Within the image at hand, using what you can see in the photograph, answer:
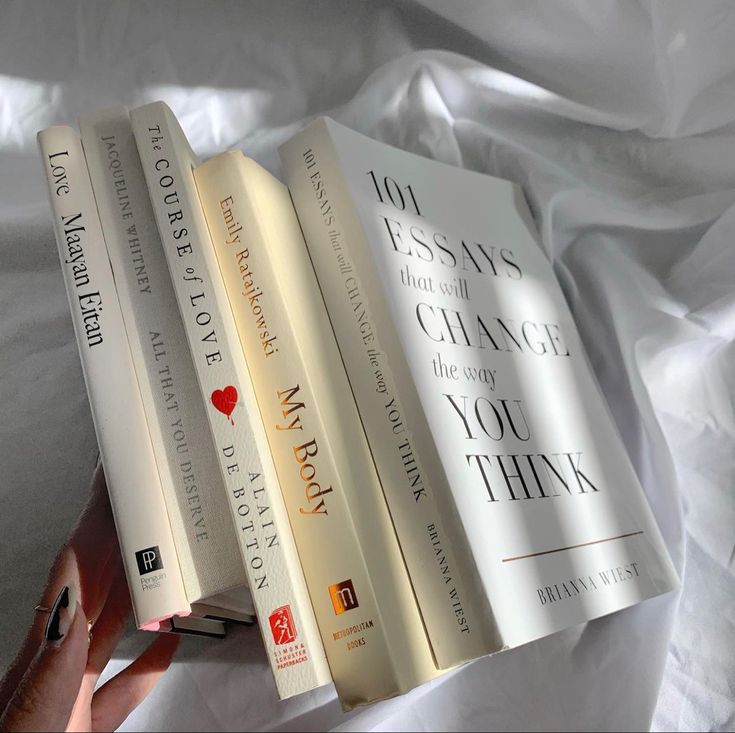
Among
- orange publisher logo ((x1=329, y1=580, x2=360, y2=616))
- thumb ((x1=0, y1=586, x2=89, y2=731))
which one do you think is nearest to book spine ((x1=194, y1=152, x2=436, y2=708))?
orange publisher logo ((x1=329, y1=580, x2=360, y2=616))

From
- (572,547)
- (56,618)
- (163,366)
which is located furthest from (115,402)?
(572,547)

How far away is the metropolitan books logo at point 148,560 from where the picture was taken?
423 millimetres

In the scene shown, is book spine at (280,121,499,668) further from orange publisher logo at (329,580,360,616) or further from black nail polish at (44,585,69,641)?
black nail polish at (44,585,69,641)

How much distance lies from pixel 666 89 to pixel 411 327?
297mm

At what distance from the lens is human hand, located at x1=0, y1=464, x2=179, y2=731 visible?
0.43 meters

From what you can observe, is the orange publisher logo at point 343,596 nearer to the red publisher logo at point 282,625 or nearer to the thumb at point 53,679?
the red publisher logo at point 282,625

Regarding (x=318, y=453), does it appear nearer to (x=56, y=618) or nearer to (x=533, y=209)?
(x=56, y=618)

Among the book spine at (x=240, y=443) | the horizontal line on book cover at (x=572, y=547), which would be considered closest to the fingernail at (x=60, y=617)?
the book spine at (x=240, y=443)

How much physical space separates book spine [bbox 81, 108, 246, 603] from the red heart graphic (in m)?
0.03

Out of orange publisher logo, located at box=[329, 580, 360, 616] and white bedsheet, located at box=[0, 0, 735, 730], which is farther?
white bedsheet, located at box=[0, 0, 735, 730]

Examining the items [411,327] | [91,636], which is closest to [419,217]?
[411,327]

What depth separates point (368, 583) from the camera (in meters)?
0.43

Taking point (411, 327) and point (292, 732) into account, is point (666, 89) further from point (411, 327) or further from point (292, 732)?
point (292, 732)

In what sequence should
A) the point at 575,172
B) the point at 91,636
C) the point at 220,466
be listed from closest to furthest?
the point at 220,466 < the point at 91,636 < the point at 575,172
